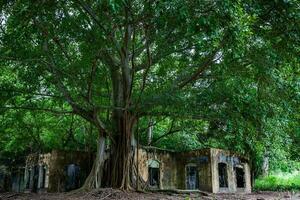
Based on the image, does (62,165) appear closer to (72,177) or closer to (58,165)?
(58,165)

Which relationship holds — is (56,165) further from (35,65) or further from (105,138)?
(35,65)

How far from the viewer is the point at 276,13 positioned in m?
6.38

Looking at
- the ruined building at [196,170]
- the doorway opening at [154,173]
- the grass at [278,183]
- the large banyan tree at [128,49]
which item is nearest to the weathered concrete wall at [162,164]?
the ruined building at [196,170]

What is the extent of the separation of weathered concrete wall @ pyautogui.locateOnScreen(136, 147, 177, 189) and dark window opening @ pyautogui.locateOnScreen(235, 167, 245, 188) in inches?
129

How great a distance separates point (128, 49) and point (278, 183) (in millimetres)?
12648

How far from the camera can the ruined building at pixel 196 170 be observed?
52.3ft

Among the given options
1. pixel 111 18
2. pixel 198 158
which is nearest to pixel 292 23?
pixel 111 18

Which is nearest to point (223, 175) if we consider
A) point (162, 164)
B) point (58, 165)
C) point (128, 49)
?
point (162, 164)

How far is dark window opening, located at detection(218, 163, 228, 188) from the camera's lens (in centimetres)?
1658

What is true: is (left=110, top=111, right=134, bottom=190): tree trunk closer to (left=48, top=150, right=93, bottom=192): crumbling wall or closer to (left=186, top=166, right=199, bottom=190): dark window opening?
(left=48, top=150, right=93, bottom=192): crumbling wall

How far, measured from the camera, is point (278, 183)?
1825 centimetres

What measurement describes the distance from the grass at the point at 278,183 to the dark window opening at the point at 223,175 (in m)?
3.17

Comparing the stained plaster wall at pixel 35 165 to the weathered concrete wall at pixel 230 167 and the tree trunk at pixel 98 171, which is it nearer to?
the tree trunk at pixel 98 171

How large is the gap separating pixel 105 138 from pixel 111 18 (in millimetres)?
5927
